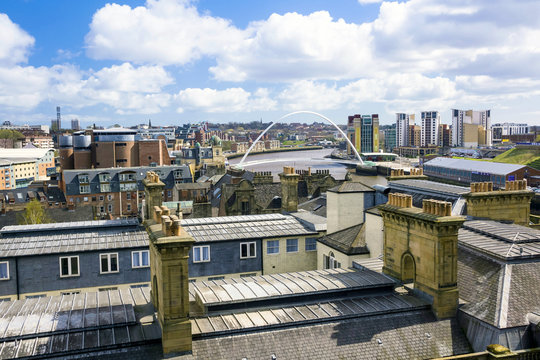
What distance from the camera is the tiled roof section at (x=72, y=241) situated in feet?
84.0

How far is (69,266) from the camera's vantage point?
25953 mm

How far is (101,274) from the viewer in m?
26.6

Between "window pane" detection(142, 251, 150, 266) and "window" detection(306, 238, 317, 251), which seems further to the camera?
"window" detection(306, 238, 317, 251)

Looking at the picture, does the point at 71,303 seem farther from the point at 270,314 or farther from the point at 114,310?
the point at 270,314

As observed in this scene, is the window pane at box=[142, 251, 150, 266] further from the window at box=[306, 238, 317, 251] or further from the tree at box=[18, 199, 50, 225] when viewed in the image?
the tree at box=[18, 199, 50, 225]

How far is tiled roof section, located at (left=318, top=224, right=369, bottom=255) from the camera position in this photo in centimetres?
2484

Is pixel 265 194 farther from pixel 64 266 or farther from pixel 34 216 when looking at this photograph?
pixel 64 266

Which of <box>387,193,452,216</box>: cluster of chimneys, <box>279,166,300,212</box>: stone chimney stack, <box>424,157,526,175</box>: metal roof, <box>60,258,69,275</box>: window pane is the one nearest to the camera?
<box>387,193,452,216</box>: cluster of chimneys

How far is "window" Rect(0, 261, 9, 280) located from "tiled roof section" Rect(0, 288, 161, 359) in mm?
9068

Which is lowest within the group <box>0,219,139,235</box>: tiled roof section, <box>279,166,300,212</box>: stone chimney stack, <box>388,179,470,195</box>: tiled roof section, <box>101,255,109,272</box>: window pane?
<box>101,255,109,272</box>: window pane

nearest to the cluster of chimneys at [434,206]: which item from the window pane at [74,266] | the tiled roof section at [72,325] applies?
the tiled roof section at [72,325]

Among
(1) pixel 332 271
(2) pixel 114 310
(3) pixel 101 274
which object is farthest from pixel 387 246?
(3) pixel 101 274

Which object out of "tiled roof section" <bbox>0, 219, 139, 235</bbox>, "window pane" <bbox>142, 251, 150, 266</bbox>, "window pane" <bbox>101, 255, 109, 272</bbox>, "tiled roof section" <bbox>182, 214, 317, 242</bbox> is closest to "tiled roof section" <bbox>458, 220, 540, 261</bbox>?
"tiled roof section" <bbox>182, 214, 317, 242</bbox>

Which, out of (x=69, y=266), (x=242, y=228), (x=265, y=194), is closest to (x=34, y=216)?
(x=265, y=194)
